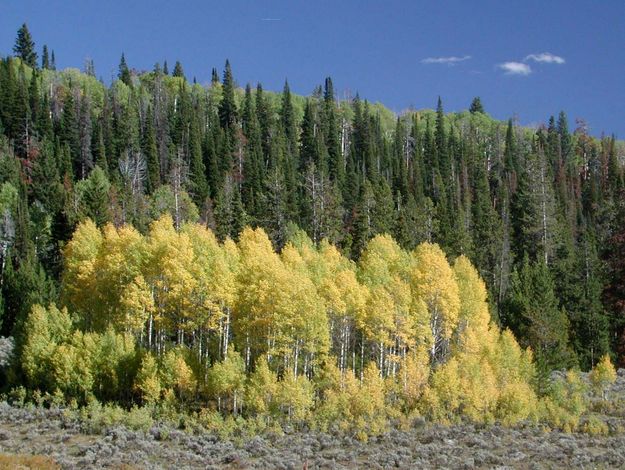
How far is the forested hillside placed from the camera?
40312 mm

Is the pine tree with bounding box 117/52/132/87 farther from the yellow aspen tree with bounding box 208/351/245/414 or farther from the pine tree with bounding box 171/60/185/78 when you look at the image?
the yellow aspen tree with bounding box 208/351/245/414

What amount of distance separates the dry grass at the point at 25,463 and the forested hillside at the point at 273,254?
438 inches

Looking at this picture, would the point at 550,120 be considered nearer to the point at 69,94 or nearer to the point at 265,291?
the point at 69,94

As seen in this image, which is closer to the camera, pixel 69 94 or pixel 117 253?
pixel 117 253

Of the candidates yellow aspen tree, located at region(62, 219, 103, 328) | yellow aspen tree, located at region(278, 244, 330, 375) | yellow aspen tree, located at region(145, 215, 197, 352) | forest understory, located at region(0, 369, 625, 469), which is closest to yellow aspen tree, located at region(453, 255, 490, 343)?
forest understory, located at region(0, 369, 625, 469)

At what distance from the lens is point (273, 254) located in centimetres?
4625

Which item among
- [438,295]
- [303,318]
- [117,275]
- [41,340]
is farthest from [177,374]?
[438,295]

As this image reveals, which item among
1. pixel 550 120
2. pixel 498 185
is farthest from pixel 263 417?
pixel 550 120

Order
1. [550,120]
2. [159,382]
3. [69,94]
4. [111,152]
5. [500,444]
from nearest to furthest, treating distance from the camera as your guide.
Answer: [500,444] < [159,382] < [111,152] < [69,94] < [550,120]

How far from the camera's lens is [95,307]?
45469 millimetres

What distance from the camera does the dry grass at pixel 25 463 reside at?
24.6 metres

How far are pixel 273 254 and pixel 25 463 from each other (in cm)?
2305

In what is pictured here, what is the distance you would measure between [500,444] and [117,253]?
82.1 ft

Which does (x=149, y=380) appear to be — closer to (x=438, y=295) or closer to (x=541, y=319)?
(x=438, y=295)
